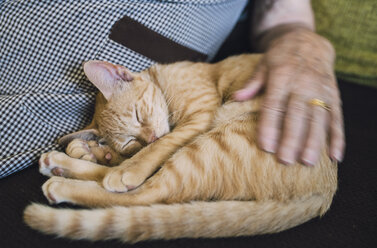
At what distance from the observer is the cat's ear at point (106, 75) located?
3.25ft

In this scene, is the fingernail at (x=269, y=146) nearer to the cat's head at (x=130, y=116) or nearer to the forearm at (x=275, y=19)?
the cat's head at (x=130, y=116)

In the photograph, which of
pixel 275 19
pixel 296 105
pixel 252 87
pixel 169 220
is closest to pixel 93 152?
pixel 169 220

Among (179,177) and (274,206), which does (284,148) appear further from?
(179,177)

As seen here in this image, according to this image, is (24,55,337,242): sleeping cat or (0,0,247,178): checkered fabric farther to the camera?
(0,0,247,178): checkered fabric

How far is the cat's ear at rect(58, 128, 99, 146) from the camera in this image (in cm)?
102

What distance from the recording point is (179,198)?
2.77 ft

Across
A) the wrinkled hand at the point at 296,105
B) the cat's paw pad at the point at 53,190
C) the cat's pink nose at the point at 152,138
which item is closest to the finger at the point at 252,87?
the wrinkled hand at the point at 296,105

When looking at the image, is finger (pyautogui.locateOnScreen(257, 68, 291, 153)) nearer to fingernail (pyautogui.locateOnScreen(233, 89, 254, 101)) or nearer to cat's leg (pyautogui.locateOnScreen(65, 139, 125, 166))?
fingernail (pyautogui.locateOnScreen(233, 89, 254, 101))

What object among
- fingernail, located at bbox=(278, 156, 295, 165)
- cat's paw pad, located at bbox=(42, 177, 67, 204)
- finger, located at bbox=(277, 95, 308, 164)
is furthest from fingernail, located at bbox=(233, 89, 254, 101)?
cat's paw pad, located at bbox=(42, 177, 67, 204)

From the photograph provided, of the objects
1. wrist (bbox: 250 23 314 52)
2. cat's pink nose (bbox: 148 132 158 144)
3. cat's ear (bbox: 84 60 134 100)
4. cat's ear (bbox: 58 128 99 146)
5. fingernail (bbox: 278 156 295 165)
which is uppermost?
cat's ear (bbox: 84 60 134 100)

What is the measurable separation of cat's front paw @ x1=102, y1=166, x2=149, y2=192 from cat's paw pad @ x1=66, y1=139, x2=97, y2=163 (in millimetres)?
169

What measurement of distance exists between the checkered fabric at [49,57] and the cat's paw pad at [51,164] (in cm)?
5

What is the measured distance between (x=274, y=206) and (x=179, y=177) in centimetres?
27

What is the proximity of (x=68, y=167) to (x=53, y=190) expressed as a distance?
0.44 feet
